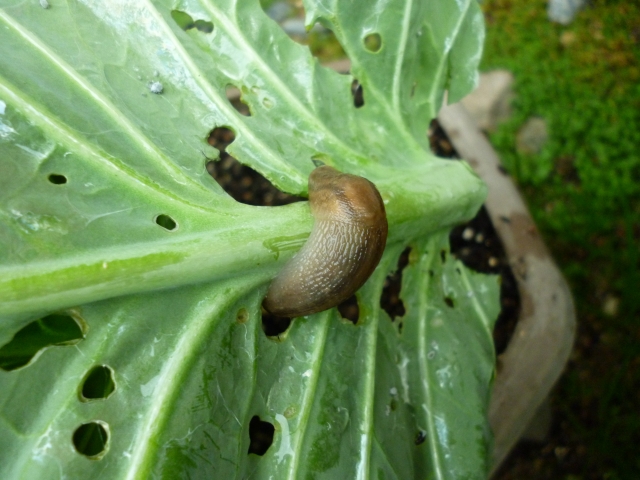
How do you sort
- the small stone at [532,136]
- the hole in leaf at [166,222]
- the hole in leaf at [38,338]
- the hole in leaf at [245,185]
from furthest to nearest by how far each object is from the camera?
the small stone at [532,136] → the hole in leaf at [245,185] → the hole in leaf at [166,222] → the hole in leaf at [38,338]

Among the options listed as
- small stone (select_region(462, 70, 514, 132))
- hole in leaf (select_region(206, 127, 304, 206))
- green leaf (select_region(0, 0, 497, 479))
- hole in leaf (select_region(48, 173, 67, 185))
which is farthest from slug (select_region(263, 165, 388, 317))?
small stone (select_region(462, 70, 514, 132))

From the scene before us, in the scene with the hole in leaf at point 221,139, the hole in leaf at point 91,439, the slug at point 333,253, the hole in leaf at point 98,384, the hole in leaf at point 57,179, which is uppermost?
the hole in leaf at point 57,179

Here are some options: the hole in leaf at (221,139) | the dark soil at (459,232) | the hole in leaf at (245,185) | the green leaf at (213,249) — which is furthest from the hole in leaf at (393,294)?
the hole in leaf at (221,139)

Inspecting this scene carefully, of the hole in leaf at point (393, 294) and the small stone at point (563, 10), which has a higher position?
the small stone at point (563, 10)

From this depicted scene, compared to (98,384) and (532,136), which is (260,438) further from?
(532,136)

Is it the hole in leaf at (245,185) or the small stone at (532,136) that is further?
the small stone at (532,136)

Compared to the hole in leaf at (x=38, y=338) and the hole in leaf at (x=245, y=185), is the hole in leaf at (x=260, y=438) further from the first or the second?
the hole in leaf at (x=245, y=185)

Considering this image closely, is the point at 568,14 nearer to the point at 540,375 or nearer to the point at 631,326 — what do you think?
the point at 631,326
